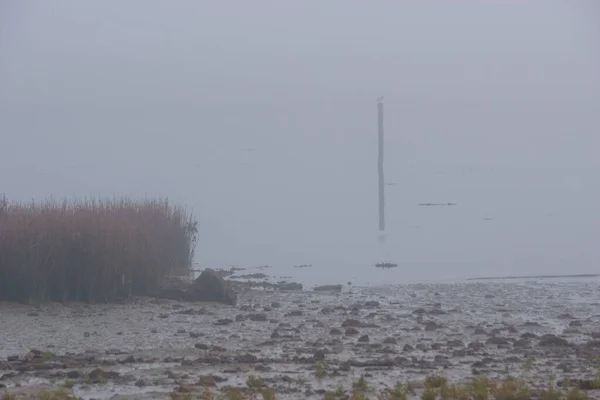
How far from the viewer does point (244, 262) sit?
40.8 m

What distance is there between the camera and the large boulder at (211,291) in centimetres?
2458

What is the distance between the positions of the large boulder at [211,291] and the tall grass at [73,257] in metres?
1.13

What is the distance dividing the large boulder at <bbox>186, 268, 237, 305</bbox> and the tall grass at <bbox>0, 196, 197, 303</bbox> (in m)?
1.13

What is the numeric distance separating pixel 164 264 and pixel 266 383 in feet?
52.2

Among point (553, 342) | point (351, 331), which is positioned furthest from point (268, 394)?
point (351, 331)

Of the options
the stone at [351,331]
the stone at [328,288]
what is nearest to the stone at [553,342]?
the stone at [351,331]

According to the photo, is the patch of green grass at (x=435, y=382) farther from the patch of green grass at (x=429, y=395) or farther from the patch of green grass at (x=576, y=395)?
the patch of green grass at (x=576, y=395)

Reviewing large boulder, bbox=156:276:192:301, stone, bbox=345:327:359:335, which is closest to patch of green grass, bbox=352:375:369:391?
stone, bbox=345:327:359:335

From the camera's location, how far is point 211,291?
24.6 meters

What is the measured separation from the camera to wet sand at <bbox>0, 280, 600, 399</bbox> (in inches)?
515

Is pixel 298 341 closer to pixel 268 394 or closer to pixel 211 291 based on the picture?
pixel 268 394

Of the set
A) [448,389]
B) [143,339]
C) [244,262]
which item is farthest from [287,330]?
[244,262]

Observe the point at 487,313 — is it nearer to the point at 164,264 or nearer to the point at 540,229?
the point at 164,264

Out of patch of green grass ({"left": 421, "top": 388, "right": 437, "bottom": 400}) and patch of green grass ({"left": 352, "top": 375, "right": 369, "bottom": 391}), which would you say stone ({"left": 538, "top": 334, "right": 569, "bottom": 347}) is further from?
patch of green grass ({"left": 421, "top": 388, "right": 437, "bottom": 400})
